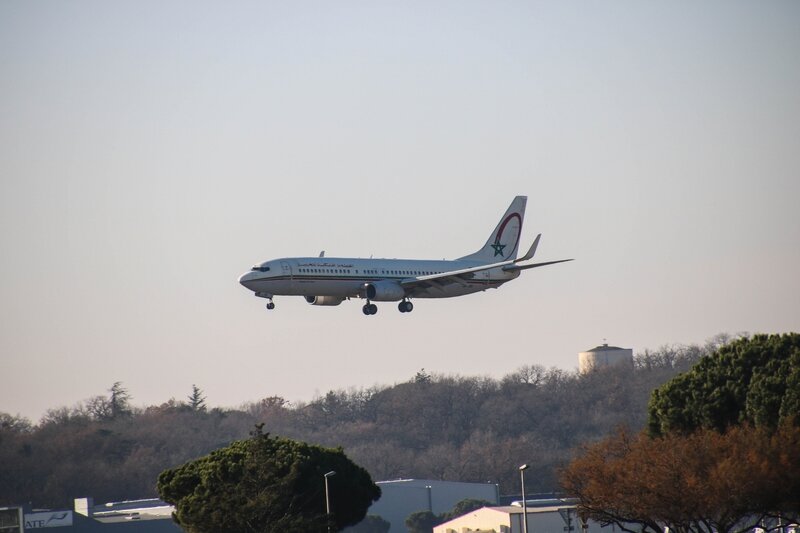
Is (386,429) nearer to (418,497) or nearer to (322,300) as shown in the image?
(418,497)

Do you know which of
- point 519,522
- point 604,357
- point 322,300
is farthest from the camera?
point 604,357

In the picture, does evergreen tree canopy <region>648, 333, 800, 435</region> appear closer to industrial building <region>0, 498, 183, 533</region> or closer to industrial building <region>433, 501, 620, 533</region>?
industrial building <region>433, 501, 620, 533</region>

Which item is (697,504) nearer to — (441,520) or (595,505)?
(595,505)

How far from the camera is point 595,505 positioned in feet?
190

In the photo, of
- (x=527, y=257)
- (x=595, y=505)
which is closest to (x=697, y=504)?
(x=595, y=505)

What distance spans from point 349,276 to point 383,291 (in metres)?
2.57

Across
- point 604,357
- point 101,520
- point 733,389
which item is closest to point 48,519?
point 101,520

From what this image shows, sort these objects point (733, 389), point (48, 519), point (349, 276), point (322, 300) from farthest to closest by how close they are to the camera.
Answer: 1. point (48, 519)
2. point (322, 300)
3. point (349, 276)
4. point (733, 389)

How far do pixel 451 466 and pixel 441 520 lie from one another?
31.5 meters

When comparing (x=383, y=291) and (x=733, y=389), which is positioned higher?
(x=383, y=291)

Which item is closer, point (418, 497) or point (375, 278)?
point (375, 278)

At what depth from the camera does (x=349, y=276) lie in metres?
88.1

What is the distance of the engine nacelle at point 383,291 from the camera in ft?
291

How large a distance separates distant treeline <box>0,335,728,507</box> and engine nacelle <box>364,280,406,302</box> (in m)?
24.0
